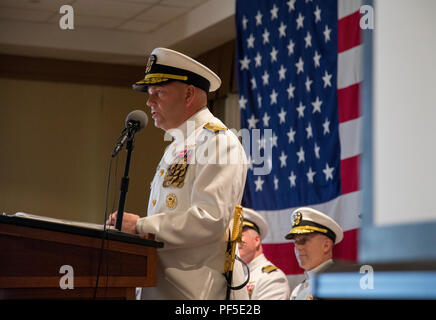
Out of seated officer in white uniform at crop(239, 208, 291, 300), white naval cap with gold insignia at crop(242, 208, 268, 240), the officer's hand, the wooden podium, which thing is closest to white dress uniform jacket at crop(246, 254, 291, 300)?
seated officer in white uniform at crop(239, 208, 291, 300)

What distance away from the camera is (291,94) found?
205 inches

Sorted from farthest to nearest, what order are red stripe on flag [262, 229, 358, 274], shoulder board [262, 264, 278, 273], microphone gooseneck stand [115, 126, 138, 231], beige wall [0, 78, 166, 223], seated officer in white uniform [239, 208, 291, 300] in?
beige wall [0, 78, 166, 223]
red stripe on flag [262, 229, 358, 274]
shoulder board [262, 264, 278, 273]
seated officer in white uniform [239, 208, 291, 300]
microphone gooseneck stand [115, 126, 138, 231]

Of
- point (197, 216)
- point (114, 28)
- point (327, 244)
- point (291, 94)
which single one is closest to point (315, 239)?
point (327, 244)

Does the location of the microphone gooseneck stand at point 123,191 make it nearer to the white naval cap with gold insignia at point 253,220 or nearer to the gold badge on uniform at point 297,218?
the gold badge on uniform at point 297,218

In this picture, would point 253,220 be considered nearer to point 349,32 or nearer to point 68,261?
point 349,32

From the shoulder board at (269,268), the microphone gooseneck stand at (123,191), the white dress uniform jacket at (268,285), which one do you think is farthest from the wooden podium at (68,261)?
the shoulder board at (269,268)

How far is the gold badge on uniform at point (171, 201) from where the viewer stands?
225 cm

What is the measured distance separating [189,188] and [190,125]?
0.25m

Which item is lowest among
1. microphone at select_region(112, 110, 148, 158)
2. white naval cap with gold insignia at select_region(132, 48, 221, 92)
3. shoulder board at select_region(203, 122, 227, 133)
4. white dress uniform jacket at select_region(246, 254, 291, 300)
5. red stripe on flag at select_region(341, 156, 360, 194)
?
white dress uniform jacket at select_region(246, 254, 291, 300)

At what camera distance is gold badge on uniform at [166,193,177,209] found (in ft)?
7.38

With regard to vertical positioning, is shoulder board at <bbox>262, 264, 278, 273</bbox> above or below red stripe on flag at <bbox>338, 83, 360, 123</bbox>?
below

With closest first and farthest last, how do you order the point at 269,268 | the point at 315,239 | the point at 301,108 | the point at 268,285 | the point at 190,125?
the point at 190,125, the point at 315,239, the point at 268,285, the point at 269,268, the point at 301,108

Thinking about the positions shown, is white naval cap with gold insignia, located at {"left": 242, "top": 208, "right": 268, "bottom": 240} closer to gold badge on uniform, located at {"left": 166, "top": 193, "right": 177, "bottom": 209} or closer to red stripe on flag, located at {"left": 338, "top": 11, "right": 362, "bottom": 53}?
red stripe on flag, located at {"left": 338, "top": 11, "right": 362, "bottom": 53}
